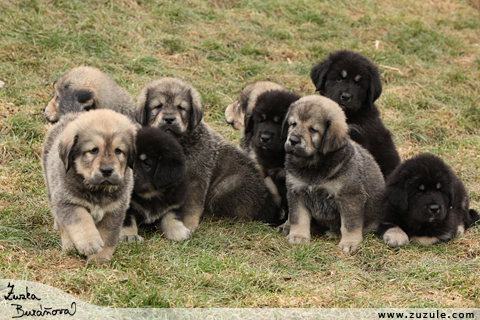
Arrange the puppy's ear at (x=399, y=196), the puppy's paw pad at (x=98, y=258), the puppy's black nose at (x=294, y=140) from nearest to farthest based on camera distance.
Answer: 1. the puppy's paw pad at (x=98, y=258)
2. the puppy's black nose at (x=294, y=140)
3. the puppy's ear at (x=399, y=196)

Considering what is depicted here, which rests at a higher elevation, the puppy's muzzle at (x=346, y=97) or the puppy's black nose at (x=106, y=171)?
the puppy's black nose at (x=106, y=171)

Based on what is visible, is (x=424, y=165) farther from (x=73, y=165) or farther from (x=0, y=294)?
(x=0, y=294)

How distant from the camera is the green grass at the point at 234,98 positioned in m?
4.74

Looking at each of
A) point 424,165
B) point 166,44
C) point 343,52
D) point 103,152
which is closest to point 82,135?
point 103,152

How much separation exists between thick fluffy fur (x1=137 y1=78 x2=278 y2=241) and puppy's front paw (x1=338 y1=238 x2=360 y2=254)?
1.07m

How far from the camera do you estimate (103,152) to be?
15.5ft

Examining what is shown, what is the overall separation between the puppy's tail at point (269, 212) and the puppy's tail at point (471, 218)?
210 centimetres

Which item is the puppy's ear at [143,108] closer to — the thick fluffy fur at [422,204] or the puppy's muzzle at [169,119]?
the puppy's muzzle at [169,119]

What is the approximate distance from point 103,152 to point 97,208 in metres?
0.52

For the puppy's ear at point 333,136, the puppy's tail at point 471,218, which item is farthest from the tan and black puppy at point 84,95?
the puppy's tail at point 471,218

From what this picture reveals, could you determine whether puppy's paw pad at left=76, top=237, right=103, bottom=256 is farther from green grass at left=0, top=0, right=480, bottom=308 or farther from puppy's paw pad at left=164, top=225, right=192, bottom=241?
puppy's paw pad at left=164, top=225, right=192, bottom=241

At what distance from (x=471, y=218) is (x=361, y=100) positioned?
190 centimetres

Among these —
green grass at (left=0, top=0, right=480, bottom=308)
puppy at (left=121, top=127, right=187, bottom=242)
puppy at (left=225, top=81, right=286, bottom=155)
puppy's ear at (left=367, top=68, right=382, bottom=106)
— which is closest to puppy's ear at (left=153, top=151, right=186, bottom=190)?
puppy at (left=121, top=127, right=187, bottom=242)

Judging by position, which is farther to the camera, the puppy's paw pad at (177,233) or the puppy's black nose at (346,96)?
the puppy's black nose at (346,96)
